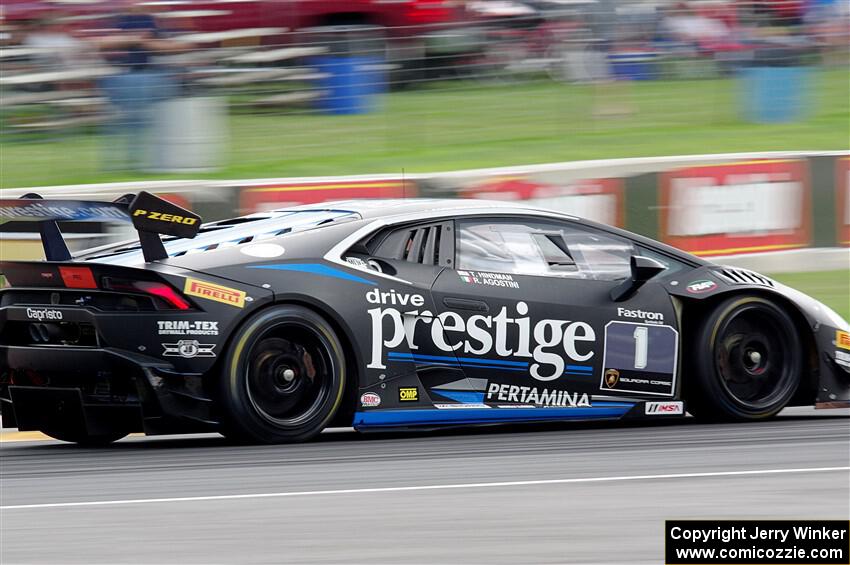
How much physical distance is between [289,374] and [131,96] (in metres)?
6.19

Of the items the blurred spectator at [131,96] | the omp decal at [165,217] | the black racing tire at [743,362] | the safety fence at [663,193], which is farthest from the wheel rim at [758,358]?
the blurred spectator at [131,96]

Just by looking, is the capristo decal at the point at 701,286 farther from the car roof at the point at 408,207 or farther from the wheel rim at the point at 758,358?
the car roof at the point at 408,207

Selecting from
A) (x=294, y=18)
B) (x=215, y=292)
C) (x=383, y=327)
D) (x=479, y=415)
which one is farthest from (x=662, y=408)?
(x=294, y=18)

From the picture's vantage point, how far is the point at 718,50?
15484 mm

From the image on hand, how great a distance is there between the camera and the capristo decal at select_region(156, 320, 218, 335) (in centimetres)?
645

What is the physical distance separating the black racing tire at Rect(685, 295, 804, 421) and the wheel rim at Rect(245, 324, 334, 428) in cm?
209

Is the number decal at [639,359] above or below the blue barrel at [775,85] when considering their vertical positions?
below

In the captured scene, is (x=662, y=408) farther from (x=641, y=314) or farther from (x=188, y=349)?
(x=188, y=349)

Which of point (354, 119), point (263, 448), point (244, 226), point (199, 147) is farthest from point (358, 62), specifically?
point (263, 448)

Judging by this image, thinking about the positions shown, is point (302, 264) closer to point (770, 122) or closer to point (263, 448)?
point (263, 448)

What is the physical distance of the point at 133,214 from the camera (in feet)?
20.8

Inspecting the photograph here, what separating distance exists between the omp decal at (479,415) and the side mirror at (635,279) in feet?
1.89

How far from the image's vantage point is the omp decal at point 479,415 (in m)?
6.88

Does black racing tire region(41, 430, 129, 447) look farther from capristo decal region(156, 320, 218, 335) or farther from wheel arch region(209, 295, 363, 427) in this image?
wheel arch region(209, 295, 363, 427)
